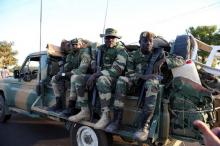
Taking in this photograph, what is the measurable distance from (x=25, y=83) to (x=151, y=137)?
4128 millimetres

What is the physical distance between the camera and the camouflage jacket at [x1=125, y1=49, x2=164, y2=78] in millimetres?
4516

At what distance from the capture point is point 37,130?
6.96m

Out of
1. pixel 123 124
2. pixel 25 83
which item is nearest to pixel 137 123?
pixel 123 124

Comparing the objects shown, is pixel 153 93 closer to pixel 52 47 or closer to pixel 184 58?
pixel 184 58

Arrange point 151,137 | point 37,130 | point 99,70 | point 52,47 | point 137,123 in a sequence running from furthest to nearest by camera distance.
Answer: point 37,130 < point 52,47 < point 99,70 < point 137,123 < point 151,137

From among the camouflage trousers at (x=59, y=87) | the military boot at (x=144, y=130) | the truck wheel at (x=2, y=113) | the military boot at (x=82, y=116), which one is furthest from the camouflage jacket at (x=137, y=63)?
the truck wheel at (x=2, y=113)

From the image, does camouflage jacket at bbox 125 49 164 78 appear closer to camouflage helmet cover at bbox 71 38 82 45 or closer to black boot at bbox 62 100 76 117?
black boot at bbox 62 100 76 117

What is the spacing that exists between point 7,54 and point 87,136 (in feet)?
132

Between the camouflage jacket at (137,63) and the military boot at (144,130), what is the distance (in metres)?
0.78

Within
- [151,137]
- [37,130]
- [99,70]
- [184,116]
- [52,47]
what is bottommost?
[37,130]

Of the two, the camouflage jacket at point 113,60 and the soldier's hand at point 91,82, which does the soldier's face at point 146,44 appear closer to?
the camouflage jacket at point 113,60

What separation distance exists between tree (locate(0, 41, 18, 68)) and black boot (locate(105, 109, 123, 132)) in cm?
3933

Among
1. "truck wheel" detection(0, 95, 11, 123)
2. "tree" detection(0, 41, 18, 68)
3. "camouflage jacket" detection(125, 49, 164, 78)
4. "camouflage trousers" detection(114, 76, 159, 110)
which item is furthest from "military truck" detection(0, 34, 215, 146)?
"tree" detection(0, 41, 18, 68)

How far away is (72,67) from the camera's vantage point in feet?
19.2
